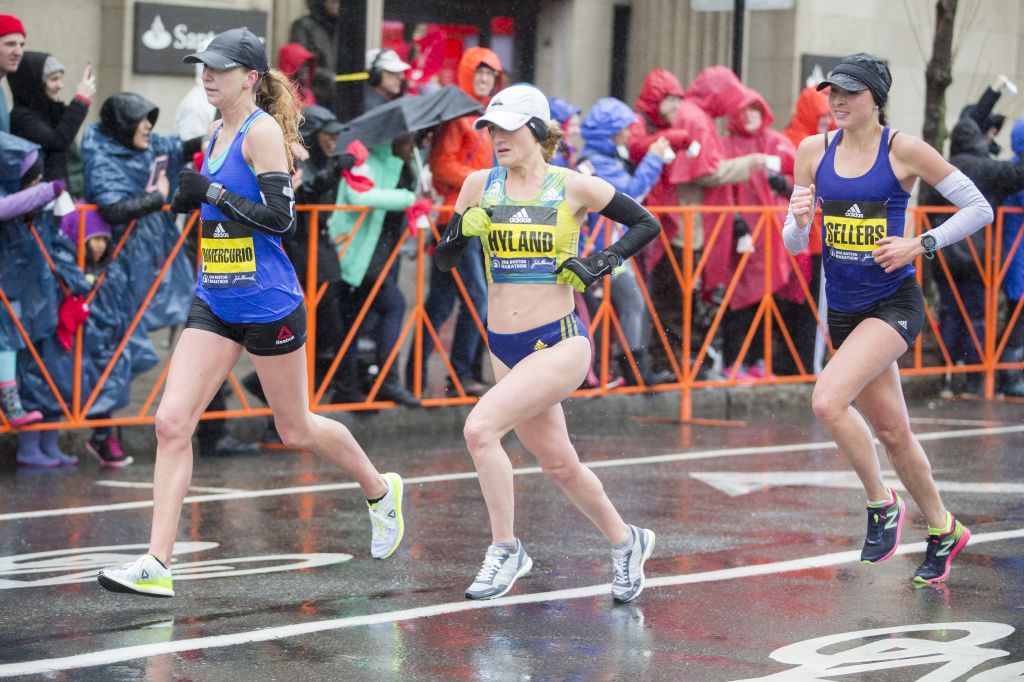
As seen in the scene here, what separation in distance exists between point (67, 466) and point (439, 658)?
4.91 m


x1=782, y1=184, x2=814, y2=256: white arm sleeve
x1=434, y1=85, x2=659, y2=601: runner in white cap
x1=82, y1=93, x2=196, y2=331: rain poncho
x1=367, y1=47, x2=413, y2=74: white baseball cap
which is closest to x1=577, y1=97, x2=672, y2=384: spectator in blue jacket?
x1=367, y1=47, x2=413, y2=74: white baseball cap

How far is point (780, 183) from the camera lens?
1393 cm

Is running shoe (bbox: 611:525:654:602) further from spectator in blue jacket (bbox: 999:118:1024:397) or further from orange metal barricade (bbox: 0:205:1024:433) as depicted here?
spectator in blue jacket (bbox: 999:118:1024:397)

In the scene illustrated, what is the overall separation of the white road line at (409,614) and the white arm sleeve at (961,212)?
1439 millimetres

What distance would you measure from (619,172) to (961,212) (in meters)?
5.33

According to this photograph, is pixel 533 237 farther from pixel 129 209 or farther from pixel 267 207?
pixel 129 209

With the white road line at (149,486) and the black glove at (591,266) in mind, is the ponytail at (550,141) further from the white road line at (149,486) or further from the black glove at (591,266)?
the white road line at (149,486)

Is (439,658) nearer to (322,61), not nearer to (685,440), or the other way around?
(685,440)

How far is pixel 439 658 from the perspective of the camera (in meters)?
6.13

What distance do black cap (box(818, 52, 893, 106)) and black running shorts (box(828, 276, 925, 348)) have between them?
0.77 metres

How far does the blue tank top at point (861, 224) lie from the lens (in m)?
7.51

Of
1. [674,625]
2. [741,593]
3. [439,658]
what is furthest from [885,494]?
[439,658]

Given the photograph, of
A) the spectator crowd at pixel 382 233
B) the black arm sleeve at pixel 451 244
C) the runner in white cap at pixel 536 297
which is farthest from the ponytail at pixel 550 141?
the spectator crowd at pixel 382 233

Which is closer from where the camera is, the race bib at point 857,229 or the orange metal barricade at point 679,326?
the race bib at point 857,229
